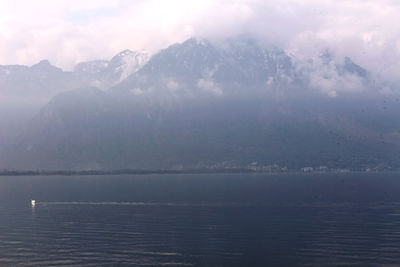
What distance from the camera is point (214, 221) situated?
467ft

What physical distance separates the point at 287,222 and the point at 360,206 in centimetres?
4688

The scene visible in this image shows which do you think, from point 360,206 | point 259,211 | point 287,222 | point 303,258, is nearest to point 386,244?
point 303,258

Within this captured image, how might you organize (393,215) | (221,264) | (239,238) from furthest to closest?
(393,215) → (239,238) → (221,264)

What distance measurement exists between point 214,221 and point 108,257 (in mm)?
48022

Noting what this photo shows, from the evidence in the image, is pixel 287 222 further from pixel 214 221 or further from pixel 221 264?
pixel 221 264

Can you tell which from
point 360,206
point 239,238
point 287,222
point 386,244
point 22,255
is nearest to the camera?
point 22,255

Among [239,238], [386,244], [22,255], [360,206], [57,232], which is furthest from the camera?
[360,206]

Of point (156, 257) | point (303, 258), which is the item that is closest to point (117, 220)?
point (156, 257)

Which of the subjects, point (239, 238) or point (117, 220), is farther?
point (117, 220)

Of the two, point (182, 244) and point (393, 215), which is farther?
point (393, 215)

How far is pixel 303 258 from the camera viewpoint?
96375 mm

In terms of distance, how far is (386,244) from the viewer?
355ft

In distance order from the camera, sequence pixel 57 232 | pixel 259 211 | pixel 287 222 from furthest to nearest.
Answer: pixel 259 211
pixel 287 222
pixel 57 232

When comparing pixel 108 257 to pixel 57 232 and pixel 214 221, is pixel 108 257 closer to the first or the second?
pixel 57 232
